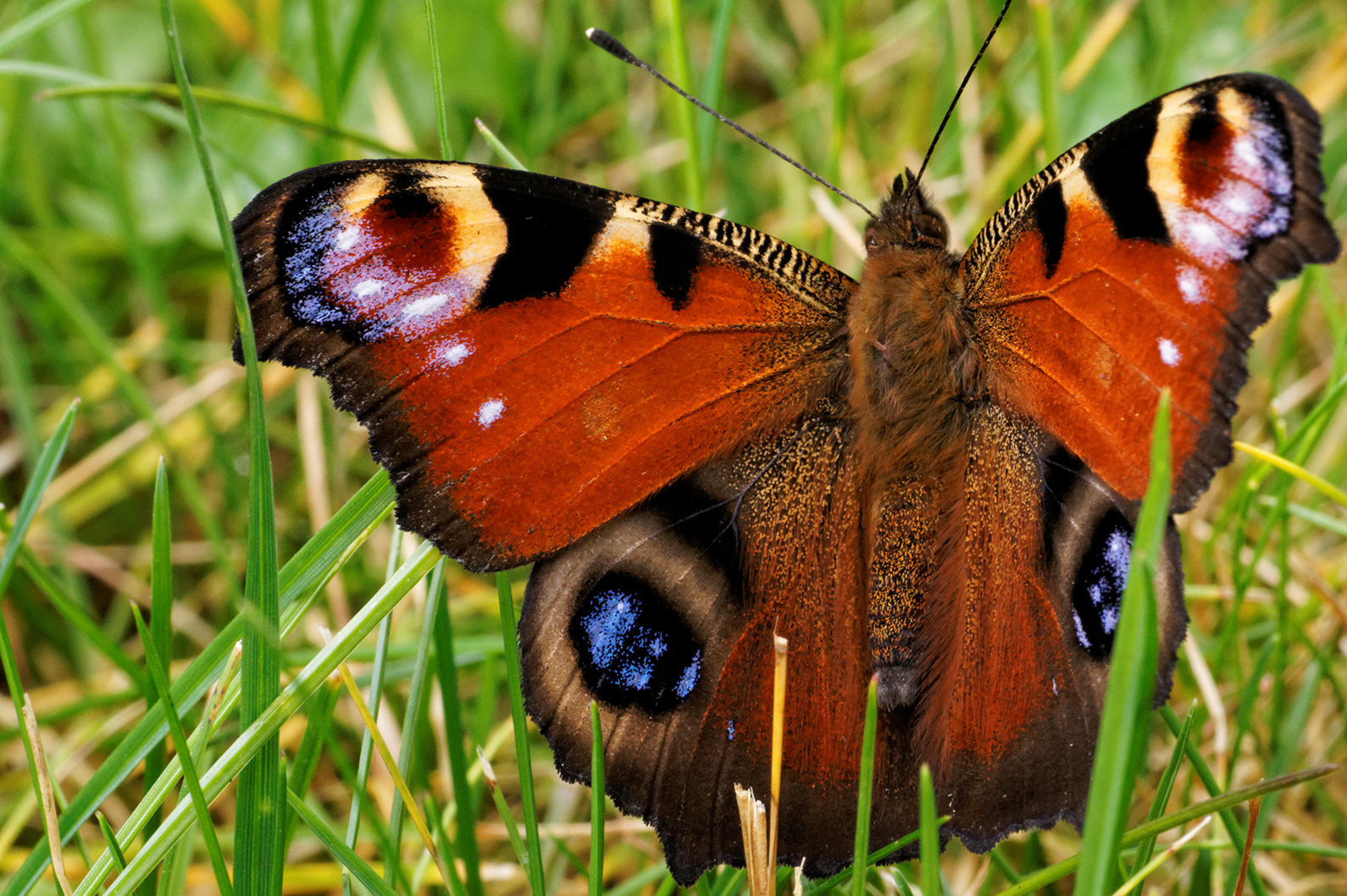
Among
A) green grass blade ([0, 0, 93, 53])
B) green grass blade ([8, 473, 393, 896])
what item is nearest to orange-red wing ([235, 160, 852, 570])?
green grass blade ([8, 473, 393, 896])

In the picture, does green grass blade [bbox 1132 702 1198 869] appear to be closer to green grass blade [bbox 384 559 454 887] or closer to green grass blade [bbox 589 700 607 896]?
green grass blade [bbox 589 700 607 896]

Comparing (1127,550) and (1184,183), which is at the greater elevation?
(1184,183)

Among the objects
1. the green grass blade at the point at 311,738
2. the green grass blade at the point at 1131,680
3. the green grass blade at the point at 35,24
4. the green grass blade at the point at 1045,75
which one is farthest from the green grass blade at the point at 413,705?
the green grass blade at the point at 1045,75

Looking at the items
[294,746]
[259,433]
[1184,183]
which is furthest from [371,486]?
[1184,183]

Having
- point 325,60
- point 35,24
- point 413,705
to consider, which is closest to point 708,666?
point 413,705

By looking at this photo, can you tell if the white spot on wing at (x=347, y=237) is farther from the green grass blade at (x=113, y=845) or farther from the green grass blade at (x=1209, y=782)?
the green grass blade at (x=1209, y=782)

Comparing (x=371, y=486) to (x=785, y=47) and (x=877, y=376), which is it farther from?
(x=785, y=47)
